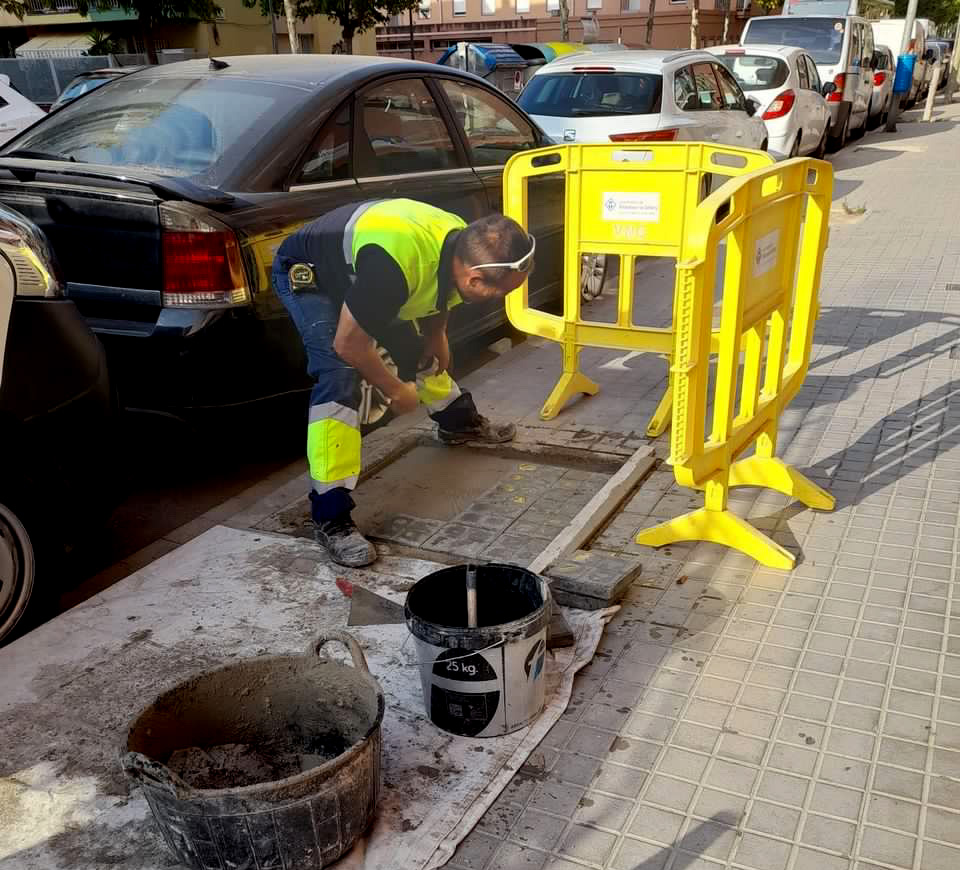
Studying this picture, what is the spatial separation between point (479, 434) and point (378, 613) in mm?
1681

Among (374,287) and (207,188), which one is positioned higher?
(207,188)

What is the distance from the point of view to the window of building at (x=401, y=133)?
474 centimetres

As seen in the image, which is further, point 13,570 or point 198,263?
point 198,263

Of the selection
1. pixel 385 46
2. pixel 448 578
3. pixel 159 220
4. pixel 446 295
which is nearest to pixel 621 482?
pixel 446 295

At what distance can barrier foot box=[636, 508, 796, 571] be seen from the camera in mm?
3623

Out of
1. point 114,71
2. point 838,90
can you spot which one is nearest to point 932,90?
point 838,90

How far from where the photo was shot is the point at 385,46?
54.8 meters

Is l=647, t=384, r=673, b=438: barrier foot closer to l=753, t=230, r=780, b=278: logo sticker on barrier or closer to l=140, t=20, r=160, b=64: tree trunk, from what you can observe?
l=753, t=230, r=780, b=278: logo sticker on barrier

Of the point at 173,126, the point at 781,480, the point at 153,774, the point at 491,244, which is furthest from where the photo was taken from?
the point at 173,126

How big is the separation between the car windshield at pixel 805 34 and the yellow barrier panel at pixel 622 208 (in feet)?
45.2

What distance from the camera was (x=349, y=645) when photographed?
2.52 m

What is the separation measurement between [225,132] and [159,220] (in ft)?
2.40

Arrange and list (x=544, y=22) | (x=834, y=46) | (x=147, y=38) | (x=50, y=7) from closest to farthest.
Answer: (x=834, y=46) → (x=147, y=38) → (x=50, y=7) → (x=544, y=22)

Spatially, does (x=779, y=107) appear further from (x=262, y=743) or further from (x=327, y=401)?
(x=262, y=743)
